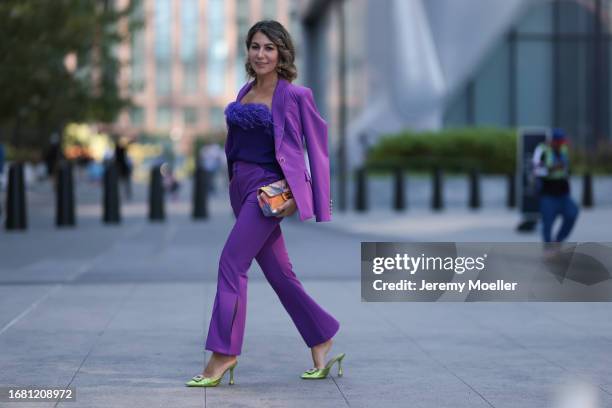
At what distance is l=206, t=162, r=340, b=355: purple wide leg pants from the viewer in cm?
671

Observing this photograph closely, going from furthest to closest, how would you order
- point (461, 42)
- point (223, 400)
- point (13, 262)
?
point (461, 42), point (13, 262), point (223, 400)

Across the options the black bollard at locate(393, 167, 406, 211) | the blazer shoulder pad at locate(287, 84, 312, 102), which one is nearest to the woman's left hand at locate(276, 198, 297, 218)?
the blazer shoulder pad at locate(287, 84, 312, 102)

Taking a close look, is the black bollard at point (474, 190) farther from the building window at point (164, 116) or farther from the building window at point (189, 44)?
the building window at point (164, 116)

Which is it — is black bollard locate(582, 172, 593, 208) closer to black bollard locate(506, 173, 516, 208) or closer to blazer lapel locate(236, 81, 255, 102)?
black bollard locate(506, 173, 516, 208)

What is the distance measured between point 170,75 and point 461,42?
9060 cm

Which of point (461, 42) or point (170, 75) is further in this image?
point (170, 75)

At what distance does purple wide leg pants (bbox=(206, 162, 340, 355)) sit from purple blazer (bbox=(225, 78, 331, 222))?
134 mm

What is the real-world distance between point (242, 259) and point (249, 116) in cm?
74

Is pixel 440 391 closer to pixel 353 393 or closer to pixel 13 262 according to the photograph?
pixel 353 393

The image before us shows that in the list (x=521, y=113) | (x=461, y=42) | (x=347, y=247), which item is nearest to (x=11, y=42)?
(x=347, y=247)

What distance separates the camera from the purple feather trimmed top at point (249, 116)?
6691 mm

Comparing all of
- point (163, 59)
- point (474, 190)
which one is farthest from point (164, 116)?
point (474, 190)

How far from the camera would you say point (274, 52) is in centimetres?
679

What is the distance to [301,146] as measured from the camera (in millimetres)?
6824
